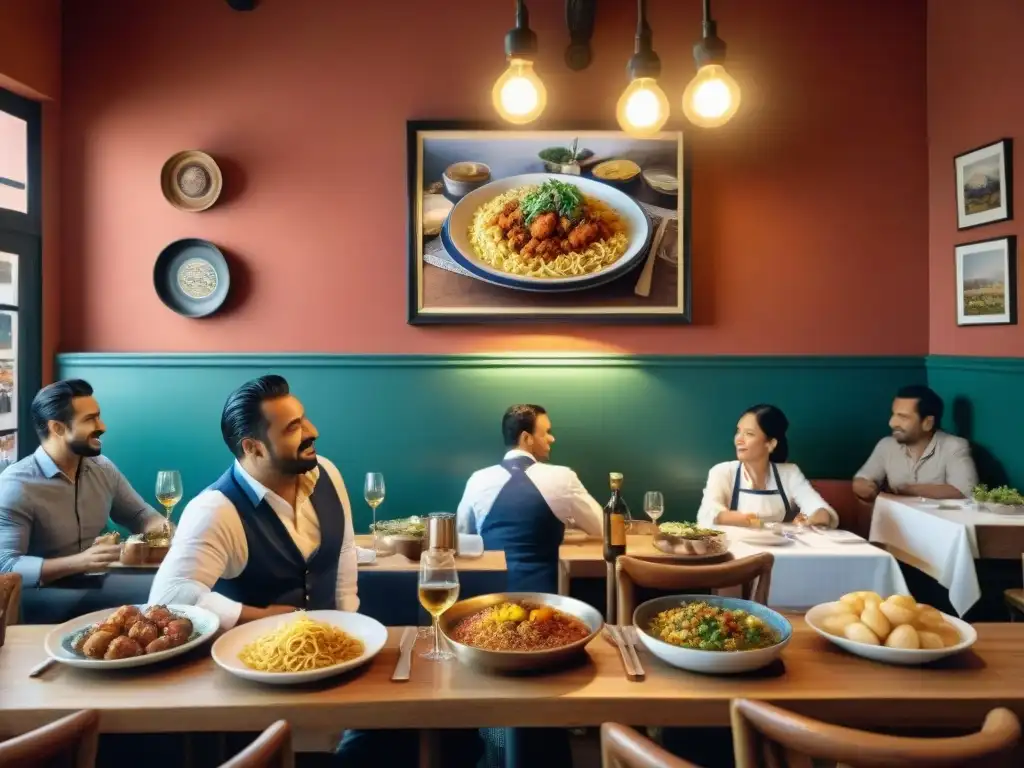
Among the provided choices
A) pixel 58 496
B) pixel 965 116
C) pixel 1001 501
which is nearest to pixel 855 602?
pixel 1001 501

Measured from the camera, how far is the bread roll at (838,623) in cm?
175

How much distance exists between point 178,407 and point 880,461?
4054 millimetres

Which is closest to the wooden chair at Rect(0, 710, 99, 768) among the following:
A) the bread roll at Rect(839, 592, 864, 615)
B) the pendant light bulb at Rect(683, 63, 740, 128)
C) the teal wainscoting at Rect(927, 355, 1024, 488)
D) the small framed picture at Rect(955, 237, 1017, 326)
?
the bread roll at Rect(839, 592, 864, 615)

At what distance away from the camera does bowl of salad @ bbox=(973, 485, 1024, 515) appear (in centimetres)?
341

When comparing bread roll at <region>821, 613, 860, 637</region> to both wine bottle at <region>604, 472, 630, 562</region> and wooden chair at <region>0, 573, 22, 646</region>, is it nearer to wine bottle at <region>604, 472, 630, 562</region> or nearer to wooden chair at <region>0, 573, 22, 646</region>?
wine bottle at <region>604, 472, 630, 562</region>

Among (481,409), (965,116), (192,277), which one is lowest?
(481,409)

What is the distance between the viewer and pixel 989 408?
4.06 m

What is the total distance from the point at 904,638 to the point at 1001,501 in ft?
7.44

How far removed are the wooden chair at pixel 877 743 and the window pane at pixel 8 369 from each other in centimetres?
423

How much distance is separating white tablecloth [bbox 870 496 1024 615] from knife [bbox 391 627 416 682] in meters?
2.46

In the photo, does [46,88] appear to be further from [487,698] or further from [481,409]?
[487,698]

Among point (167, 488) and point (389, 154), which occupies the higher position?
point (389, 154)

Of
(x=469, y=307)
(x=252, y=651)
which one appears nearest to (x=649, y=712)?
(x=252, y=651)

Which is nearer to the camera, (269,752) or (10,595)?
(269,752)
